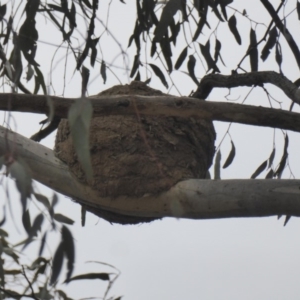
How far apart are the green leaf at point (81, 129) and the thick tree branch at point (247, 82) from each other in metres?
0.92

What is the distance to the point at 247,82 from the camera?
7.57 ft

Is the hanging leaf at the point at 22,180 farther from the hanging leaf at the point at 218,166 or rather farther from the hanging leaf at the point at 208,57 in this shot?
the hanging leaf at the point at 208,57

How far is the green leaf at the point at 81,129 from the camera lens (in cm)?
125

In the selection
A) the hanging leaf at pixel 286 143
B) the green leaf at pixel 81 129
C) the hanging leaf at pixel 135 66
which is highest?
the hanging leaf at pixel 135 66

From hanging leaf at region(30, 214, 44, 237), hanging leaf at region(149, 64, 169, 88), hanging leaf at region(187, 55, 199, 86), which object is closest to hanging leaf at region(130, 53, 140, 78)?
hanging leaf at region(149, 64, 169, 88)

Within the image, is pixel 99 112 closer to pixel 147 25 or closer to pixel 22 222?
pixel 22 222

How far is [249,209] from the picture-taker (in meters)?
1.82

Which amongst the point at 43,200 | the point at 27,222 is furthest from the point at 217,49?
the point at 43,200

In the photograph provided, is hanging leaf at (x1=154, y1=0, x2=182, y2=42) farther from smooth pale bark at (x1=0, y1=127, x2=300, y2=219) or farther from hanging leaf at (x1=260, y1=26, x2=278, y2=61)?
hanging leaf at (x1=260, y1=26, x2=278, y2=61)

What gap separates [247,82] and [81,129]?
1.11 meters

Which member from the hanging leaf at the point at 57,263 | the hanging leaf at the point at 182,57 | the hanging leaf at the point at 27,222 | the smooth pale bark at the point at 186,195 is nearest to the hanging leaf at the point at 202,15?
the hanging leaf at the point at 182,57

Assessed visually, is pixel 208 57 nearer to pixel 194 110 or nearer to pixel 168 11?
pixel 168 11

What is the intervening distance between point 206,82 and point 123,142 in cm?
35

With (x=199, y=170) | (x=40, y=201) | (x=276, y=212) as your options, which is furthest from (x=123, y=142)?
(x=40, y=201)
